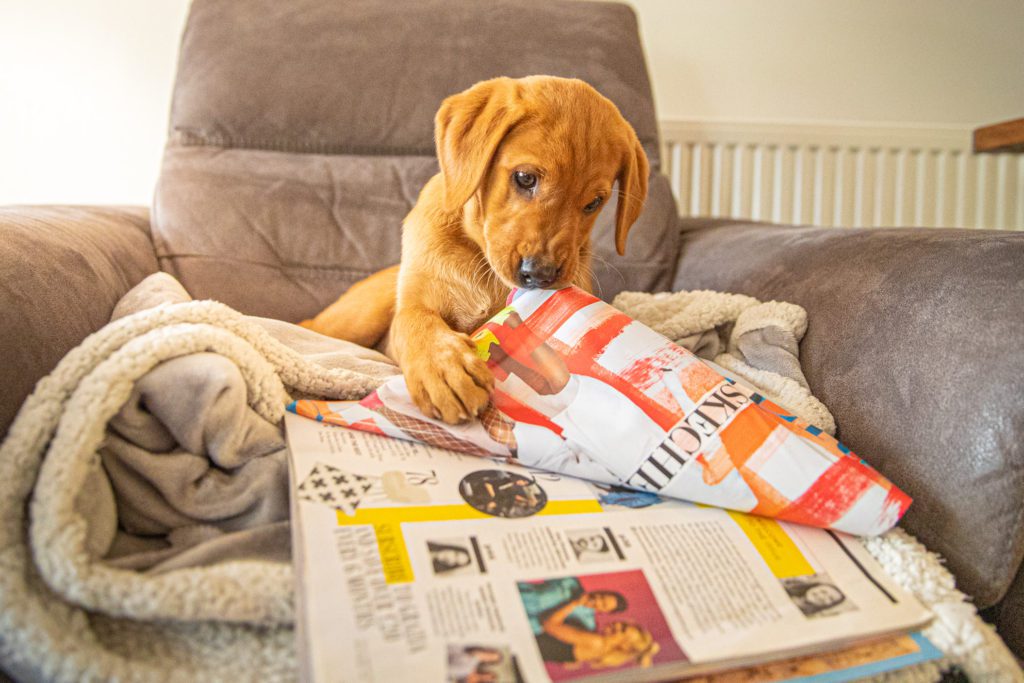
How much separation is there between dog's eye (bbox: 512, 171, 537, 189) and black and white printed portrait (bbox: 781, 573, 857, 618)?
2.50 feet

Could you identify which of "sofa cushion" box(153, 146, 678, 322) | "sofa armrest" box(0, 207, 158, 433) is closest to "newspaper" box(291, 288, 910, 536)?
"sofa armrest" box(0, 207, 158, 433)

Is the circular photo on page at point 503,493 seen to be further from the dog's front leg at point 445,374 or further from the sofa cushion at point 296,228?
the sofa cushion at point 296,228

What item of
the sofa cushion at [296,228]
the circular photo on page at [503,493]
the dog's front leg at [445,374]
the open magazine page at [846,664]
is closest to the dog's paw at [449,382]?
the dog's front leg at [445,374]

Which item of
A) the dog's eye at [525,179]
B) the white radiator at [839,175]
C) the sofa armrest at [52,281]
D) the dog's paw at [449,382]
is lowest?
the white radiator at [839,175]

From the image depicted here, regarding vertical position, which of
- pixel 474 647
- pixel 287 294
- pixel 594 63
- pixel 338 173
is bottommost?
pixel 287 294

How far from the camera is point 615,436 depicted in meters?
0.93

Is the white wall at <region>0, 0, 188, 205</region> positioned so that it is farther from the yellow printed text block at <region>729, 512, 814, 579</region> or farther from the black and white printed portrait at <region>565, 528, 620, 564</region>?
the yellow printed text block at <region>729, 512, 814, 579</region>

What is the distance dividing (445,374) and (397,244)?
92 cm

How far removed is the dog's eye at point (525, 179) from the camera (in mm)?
1200

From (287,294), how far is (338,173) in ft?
1.21

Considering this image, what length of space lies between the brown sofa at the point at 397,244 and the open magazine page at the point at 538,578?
8.4 inches

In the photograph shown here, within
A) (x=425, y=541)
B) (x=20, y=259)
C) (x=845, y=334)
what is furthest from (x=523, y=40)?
(x=425, y=541)

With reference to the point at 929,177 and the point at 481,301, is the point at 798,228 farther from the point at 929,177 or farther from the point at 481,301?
the point at 929,177

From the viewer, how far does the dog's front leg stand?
963mm
